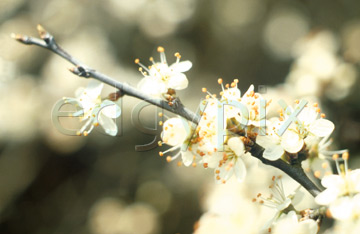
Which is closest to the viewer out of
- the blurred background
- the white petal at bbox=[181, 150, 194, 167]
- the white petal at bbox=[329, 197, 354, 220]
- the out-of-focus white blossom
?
the white petal at bbox=[329, 197, 354, 220]

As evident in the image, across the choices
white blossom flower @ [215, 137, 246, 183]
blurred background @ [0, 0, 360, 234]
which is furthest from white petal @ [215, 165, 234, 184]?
blurred background @ [0, 0, 360, 234]

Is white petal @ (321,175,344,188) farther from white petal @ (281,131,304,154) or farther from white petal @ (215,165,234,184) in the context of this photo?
white petal @ (215,165,234,184)

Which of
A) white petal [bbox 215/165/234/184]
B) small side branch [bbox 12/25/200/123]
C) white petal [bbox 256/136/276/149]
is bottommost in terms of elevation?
white petal [bbox 215/165/234/184]

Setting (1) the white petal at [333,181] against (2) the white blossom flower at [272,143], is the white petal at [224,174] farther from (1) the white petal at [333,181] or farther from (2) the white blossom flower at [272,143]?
(1) the white petal at [333,181]

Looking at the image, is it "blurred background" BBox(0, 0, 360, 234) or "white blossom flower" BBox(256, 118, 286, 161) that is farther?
"blurred background" BBox(0, 0, 360, 234)

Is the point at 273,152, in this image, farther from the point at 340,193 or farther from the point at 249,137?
the point at 340,193
